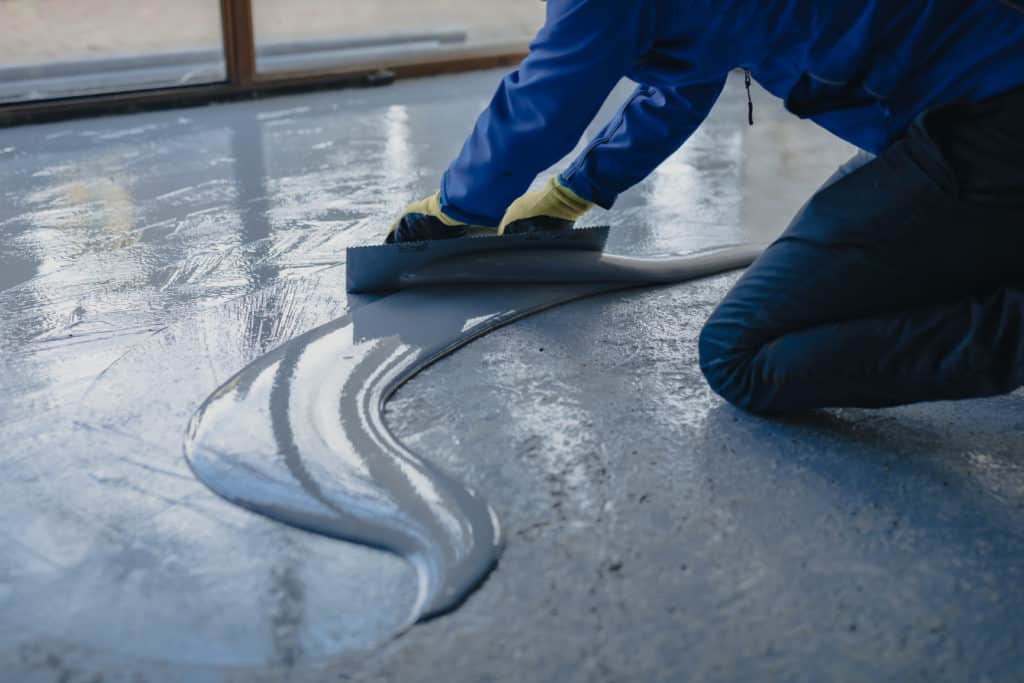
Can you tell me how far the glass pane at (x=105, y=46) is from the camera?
4.00 m

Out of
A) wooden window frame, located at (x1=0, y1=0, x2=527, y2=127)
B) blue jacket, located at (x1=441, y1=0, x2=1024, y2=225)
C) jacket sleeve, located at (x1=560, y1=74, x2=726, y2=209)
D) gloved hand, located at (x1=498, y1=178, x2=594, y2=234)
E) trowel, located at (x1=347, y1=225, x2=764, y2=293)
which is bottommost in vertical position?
wooden window frame, located at (x1=0, y1=0, x2=527, y2=127)

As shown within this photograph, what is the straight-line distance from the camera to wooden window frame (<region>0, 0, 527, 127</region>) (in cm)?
379

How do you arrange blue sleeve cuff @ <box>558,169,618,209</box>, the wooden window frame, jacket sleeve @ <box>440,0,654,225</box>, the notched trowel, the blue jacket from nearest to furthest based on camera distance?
the blue jacket < jacket sleeve @ <box>440,0,654,225</box> < the notched trowel < blue sleeve cuff @ <box>558,169,618,209</box> < the wooden window frame

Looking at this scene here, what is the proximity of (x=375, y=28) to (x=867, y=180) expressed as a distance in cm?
391

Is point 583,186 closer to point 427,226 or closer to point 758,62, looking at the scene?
point 427,226

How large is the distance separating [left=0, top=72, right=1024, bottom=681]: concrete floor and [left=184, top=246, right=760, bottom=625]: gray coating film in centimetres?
4

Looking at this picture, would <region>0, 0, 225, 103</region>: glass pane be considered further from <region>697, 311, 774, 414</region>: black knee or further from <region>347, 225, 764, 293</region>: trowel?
<region>697, 311, 774, 414</region>: black knee

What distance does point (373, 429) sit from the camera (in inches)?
66.9

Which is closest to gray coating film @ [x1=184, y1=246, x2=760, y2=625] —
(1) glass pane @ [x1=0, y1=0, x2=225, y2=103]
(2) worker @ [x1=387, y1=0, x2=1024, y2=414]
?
(2) worker @ [x1=387, y1=0, x2=1024, y2=414]

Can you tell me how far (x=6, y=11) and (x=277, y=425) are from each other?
3.21 meters

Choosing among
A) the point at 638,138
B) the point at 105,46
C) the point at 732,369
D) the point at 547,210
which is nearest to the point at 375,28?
the point at 105,46

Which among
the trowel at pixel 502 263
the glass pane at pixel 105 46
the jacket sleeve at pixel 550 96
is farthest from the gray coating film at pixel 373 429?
the glass pane at pixel 105 46

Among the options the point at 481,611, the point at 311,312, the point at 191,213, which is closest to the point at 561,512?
the point at 481,611

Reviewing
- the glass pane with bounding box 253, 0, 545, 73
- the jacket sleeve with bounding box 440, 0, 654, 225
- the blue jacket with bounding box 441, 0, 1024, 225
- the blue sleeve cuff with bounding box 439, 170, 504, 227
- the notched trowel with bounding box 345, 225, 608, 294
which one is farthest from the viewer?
the glass pane with bounding box 253, 0, 545, 73
